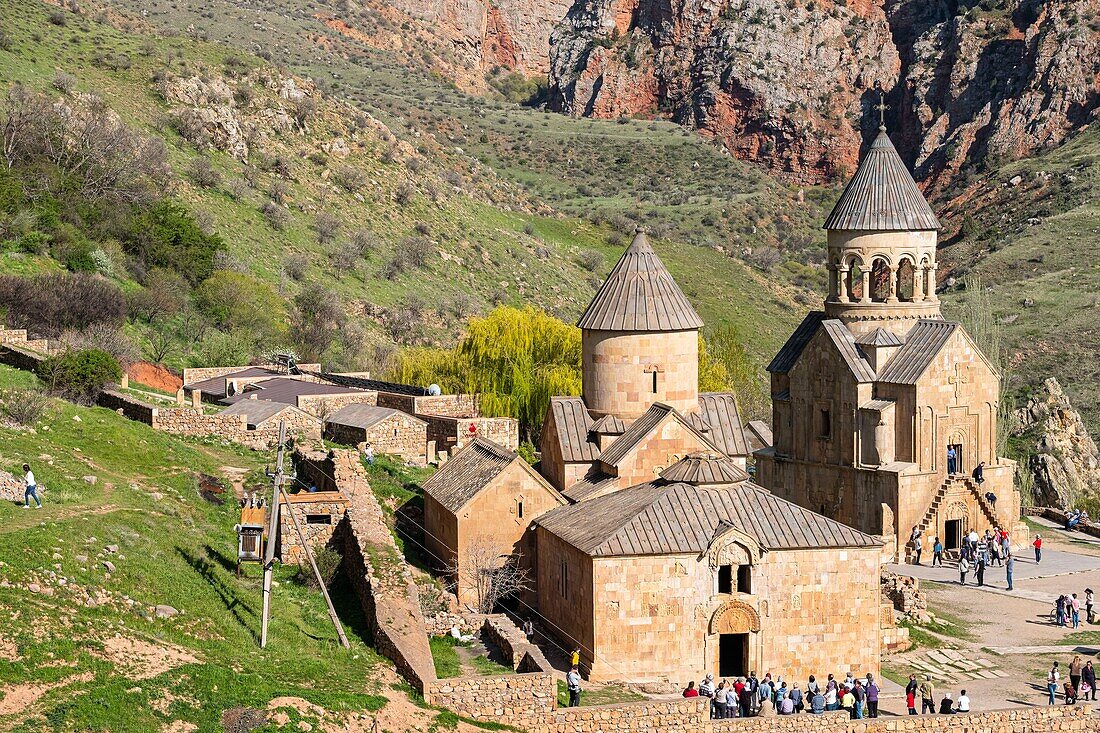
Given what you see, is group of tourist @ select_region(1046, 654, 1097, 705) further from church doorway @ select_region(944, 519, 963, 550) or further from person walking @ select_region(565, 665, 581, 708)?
church doorway @ select_region(944, 519, 963, 550)

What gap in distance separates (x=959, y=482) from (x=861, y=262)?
5.76 meters

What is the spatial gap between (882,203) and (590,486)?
13017 millimetres

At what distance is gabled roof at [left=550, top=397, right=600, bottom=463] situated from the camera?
3028 cm

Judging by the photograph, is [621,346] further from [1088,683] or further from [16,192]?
[16,192]

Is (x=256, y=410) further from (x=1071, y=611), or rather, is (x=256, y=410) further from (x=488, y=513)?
(x=1071, y=611)

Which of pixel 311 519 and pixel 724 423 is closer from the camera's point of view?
pixel 311 519

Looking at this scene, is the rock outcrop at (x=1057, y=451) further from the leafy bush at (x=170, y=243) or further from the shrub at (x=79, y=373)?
the shrub at (x=79, y=373)

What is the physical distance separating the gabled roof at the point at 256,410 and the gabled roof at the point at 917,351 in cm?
1396

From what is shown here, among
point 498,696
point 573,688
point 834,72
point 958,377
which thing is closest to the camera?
point 498,696

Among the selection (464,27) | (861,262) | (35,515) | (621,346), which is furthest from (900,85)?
(35,515)

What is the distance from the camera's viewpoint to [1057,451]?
52.1 metres

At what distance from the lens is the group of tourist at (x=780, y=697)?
24.1 m

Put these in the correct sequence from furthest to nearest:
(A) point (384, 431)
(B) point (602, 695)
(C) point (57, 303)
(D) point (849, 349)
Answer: (C) point (57, 303)
(D) point (849, 349)
(A) point (384, 431)
(B) point (602, 695)

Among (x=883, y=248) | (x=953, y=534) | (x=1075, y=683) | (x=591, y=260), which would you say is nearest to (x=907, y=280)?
(x=883, y=248)
